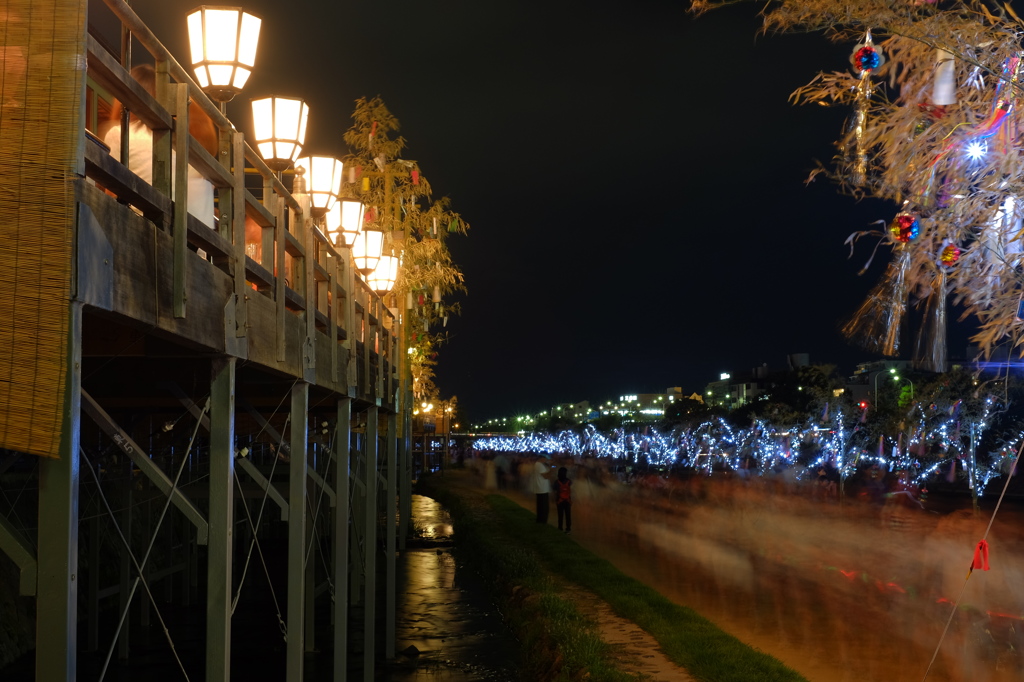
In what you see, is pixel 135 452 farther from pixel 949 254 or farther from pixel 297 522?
pixel 949 254

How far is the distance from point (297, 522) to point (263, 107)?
4.00 meters

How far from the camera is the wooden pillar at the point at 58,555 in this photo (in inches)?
122

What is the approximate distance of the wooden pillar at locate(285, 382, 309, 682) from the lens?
7.37m

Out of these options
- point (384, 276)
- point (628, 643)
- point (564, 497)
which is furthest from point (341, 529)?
point (564, 497)

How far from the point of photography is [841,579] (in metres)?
16.2

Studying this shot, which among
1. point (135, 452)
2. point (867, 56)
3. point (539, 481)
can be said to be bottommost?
point (539, 481)

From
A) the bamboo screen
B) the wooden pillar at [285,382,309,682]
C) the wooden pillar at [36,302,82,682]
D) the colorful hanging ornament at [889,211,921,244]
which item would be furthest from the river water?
the bamboo screen

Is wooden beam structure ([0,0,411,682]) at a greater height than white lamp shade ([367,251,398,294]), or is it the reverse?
white lamp shade ([367,251,398,294])

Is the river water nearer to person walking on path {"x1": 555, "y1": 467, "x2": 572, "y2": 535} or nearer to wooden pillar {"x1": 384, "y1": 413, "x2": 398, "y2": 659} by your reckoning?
wooden pillar {"x1": 384, "y1": 413, "x2": 398, "y2": 659}

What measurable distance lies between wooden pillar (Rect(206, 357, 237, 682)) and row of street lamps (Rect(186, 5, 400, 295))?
9.69 ft

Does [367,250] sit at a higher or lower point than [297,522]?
higher

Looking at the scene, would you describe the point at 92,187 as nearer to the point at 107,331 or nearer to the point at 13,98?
the point at 13,98

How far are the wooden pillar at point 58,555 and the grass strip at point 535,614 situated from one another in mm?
6575

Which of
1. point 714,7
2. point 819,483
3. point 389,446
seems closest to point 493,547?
point 389,446
